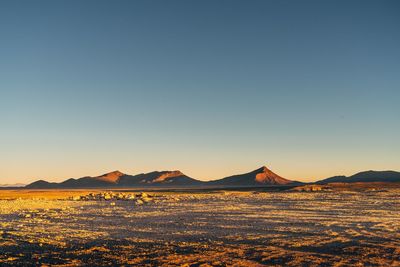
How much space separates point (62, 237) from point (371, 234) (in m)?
12.8

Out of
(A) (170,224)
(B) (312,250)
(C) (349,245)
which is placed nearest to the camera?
(B) (312,250)

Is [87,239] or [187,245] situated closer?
[187,245]

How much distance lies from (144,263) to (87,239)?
19.5ft

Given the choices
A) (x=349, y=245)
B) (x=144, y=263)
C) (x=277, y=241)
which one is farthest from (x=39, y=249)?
(x=349, y=245)

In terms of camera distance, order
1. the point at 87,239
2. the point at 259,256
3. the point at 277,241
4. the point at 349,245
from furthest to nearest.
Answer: the point at 87,239 < the point at 277,241 < the point at 349,245 < the point at 259,256

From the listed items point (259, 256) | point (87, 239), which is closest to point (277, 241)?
point (259, 256)

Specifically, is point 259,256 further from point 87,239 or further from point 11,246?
point 11,246

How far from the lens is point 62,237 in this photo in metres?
18.0

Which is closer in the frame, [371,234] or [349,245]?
[349,245]

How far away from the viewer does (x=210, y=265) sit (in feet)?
38.9

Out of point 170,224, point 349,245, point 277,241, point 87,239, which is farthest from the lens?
point 170,224

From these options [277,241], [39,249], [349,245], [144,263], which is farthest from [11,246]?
[349,245]

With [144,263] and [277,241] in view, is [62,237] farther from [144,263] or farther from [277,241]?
[277,241]

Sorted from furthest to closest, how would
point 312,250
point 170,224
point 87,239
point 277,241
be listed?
point 170,224 → point 87,239 → point 277,241 → point 312,250
